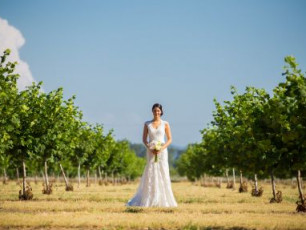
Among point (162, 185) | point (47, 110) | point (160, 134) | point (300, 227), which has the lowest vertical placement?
point (300, 227)

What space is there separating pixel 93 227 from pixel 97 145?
126 feet

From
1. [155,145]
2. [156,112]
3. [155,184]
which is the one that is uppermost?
[156,112]

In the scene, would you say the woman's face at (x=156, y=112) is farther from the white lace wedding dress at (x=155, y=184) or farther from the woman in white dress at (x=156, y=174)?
the white lace wedding dress at (x=155, y=184)

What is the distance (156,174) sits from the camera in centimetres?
1573

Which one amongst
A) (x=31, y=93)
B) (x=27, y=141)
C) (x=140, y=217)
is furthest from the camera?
(x=31, y=93)

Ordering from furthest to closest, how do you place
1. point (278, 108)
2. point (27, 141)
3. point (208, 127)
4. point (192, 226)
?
point (208, 127), point (27, 141), point (278, 108), point (192, 226)

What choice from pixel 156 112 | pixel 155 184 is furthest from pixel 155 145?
pixel 155 184

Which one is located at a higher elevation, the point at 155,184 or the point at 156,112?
the point at 156,112

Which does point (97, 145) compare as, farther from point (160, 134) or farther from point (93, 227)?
point (93, 227)

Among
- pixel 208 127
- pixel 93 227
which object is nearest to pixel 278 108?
pixel 93 227

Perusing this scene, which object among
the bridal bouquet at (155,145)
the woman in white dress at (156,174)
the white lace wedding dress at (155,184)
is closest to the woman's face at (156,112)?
the woman in white dress at (156,174)

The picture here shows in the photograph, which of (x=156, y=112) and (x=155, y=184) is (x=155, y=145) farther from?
(x=155, y=184)

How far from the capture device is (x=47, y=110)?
78.6ft

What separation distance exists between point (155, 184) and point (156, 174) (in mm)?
397
